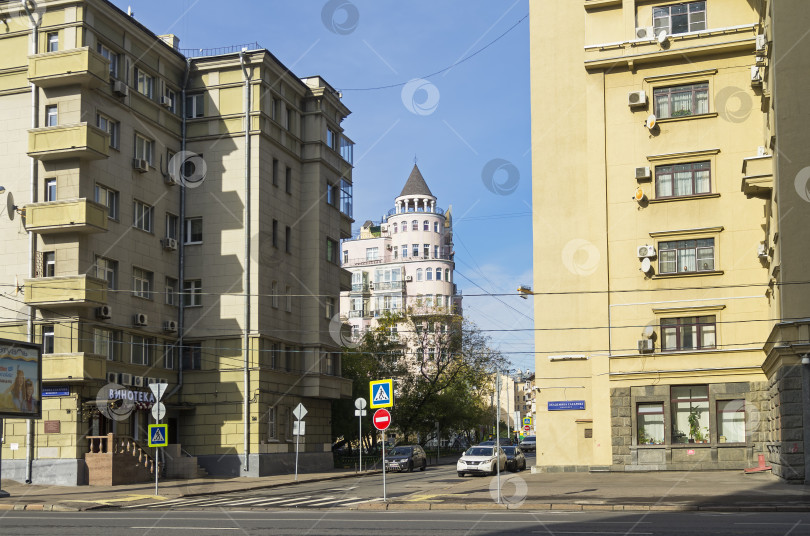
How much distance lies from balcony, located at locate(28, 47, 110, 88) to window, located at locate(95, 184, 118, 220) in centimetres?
438

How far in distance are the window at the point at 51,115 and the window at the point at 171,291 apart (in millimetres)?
9617

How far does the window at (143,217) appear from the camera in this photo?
40.9 meters

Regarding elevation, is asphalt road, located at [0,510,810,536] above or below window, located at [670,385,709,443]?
below

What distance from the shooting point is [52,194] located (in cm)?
3684

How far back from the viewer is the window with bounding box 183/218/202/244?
4453 centimetres

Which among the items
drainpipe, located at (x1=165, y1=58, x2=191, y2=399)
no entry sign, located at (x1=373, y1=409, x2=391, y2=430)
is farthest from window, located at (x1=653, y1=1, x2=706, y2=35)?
drainpipe, located at (x1=165, y1=58, x2=191, y2=399)

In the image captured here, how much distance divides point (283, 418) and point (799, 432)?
26.5m

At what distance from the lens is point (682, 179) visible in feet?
118

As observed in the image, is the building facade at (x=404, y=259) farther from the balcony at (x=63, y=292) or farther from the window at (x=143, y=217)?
the balcony at (x=63, y=292)

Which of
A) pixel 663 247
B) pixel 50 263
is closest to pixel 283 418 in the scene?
pixel 50 263

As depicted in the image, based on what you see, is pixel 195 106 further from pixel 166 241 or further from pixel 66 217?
pixel 66 217

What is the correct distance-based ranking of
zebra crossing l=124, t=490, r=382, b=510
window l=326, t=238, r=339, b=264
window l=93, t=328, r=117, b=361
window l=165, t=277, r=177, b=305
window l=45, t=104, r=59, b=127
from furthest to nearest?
1. window l=326, t=238, r=339, b=264
2. window l=165, t=277, r=177, b=305
3. window l=45, t=104, r=59, b=127
4. window l=93, t=328, r=117, b=361
5. zebra crossing l=124, t=490, r=382, b=510

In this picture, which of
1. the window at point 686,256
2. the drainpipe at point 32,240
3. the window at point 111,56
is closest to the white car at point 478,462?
the window at point 686,256

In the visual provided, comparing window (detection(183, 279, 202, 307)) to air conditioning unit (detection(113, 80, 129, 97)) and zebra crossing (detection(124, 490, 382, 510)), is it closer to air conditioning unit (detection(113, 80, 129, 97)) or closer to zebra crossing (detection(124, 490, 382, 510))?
air conditioning unit (detection(113, 80, 129, 97))
